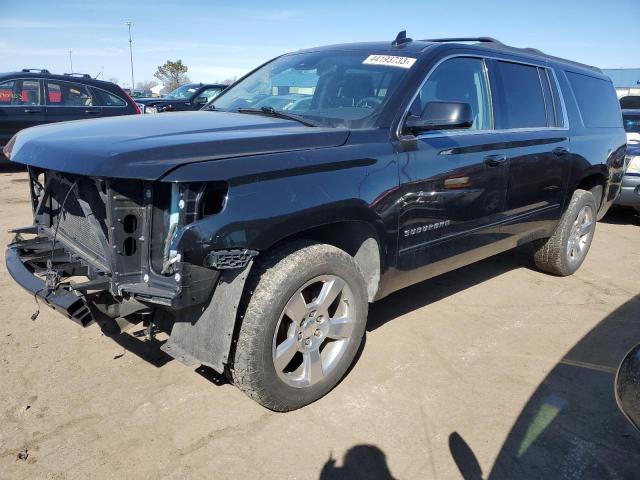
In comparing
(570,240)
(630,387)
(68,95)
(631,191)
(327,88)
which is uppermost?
(327,88)

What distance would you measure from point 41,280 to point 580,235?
4.83m

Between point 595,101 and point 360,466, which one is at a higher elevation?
point 595,101

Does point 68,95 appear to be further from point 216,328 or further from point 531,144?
point 216,328

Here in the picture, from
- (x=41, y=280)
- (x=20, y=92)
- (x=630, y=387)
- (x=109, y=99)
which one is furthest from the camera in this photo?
(x=109, y=99)

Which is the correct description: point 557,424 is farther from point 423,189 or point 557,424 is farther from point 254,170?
point 254,170

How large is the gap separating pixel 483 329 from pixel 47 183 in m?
3.11

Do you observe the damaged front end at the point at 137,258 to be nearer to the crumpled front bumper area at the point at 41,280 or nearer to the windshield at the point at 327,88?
the crumpled front bumper area at the point at 41,280

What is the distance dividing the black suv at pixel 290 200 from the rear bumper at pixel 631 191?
4.12 meters

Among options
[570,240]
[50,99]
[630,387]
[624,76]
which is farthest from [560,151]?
[624,76]

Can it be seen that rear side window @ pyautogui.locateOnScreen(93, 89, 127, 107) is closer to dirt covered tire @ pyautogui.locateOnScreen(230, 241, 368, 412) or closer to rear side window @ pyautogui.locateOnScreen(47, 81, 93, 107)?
rear side window @ pyautogui.locateOnScreen(47, 81, 93, 107)

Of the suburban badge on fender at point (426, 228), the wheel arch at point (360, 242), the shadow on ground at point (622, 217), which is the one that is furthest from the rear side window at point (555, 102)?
the shadow on ground at point (622, 217)

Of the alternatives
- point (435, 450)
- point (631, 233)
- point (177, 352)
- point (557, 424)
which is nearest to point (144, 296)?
point (177, 352)

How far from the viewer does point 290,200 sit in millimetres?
2449

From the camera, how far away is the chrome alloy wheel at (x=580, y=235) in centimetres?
510
